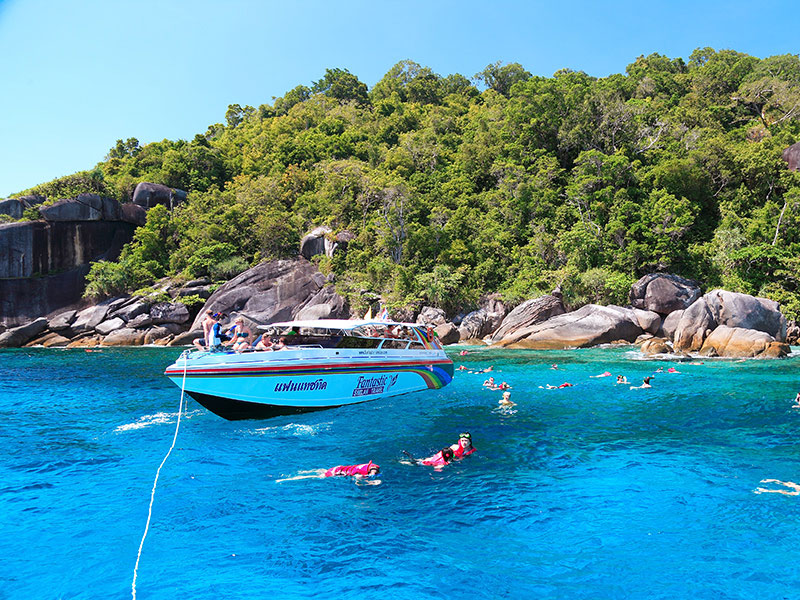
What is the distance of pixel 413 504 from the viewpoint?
8.45 m

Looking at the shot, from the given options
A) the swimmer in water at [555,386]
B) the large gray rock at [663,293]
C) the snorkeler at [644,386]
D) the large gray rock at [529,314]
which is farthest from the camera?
the large gray rock at [529,314]

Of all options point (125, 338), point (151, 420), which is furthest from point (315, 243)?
point (151, 420)

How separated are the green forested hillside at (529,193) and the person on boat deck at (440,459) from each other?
2928cm

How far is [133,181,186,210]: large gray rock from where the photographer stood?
→ 180ft

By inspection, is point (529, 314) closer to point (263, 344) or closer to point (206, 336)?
point (263, 344)

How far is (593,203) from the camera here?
42.1 m

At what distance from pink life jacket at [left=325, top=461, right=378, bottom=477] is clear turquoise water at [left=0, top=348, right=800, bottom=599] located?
15.1 inches

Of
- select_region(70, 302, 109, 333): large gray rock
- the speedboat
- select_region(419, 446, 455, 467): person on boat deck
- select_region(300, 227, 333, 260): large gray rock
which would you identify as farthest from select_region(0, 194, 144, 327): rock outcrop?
select_region(419, 446, 455, 467): person on boat deck

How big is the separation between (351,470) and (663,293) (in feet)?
103

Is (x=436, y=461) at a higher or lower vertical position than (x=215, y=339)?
lower

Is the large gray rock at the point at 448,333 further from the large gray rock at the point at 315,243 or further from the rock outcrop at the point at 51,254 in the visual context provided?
the rock outcrop at the point at 51,254

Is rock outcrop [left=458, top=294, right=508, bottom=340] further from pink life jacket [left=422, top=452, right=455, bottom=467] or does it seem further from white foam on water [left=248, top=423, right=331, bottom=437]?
pink life jacket [left=422, top=452, right=455, bottom=467]

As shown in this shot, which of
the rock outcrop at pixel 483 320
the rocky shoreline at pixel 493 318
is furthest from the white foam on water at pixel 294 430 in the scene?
the rock outcrop at pixel 483 320

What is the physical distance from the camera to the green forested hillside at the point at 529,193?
38375 mm
